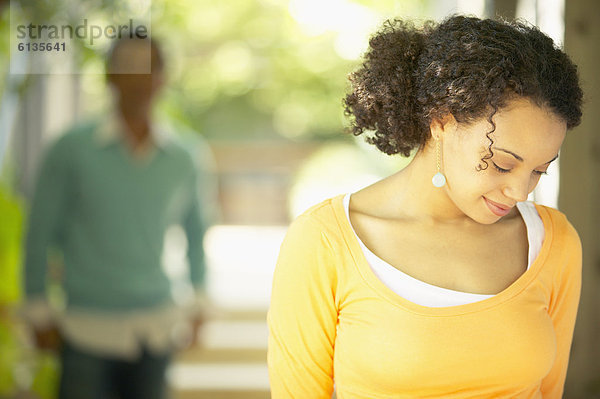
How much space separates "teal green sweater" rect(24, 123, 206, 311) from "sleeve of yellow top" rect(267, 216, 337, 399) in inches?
55.0

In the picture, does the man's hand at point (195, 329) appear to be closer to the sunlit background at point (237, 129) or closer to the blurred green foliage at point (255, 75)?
the sunlit background at point (237, 129)

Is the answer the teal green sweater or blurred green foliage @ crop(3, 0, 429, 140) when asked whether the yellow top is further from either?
blurred green foliage @ crop(3, 0, 429, 140)

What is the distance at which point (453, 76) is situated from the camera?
1.12 meters

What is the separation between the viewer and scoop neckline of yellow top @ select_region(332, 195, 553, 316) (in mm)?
1148

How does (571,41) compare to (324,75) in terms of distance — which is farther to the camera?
(324,75)

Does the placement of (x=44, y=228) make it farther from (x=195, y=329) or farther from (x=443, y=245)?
(x=443, y=245)

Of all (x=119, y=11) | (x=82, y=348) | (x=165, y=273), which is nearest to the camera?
(x=82, y=348)

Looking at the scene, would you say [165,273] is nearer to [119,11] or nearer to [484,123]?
[119,11]

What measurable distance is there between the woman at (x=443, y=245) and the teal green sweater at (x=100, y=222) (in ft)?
4.56

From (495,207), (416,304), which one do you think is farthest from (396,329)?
(495,207)

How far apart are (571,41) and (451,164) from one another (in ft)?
2.58

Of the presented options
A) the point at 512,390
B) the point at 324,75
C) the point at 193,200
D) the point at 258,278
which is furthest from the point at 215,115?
the point at 512,390

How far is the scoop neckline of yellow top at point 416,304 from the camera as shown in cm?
115

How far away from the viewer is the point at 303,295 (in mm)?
1200
